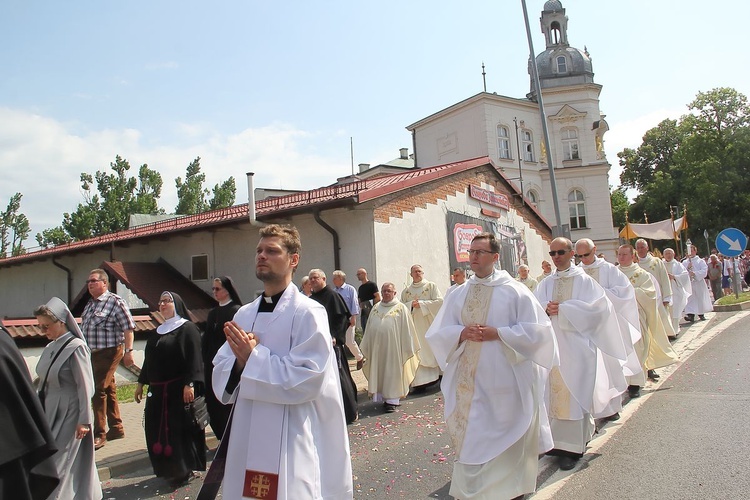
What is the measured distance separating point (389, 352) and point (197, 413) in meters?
3.77

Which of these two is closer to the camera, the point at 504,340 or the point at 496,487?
the point at 496,487

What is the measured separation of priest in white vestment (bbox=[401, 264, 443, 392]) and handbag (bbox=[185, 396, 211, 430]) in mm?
4856

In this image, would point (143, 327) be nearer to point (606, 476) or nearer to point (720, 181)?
point (606, 476)

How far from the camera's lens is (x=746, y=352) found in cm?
1059

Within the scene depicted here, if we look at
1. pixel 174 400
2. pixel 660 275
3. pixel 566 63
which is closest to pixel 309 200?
pixel 660 275

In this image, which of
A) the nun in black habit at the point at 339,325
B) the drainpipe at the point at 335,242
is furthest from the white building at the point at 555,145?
the nun in black habit at the point at 339,325

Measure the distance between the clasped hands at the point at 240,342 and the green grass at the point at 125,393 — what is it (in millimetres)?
8252

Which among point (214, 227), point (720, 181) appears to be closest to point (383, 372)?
point (214, 227)

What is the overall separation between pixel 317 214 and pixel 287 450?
11412 millimetres

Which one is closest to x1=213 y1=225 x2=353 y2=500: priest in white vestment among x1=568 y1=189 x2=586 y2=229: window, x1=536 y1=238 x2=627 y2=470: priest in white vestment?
x1=536 y1=238 x2=627 y2=470: priest in white vestment

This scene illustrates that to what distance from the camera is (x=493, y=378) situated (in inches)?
179

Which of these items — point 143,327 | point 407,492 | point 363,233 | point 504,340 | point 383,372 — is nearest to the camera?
point 504,340

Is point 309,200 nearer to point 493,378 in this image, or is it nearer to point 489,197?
point 489,197

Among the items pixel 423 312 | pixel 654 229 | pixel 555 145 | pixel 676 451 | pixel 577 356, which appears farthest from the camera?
pixel 555 145
